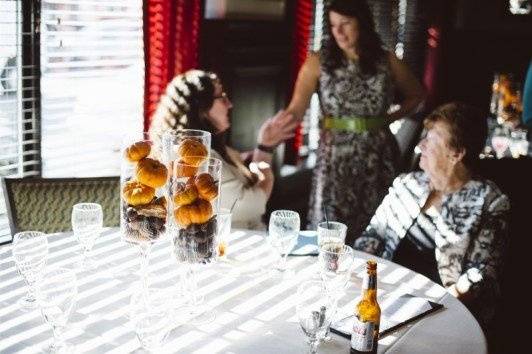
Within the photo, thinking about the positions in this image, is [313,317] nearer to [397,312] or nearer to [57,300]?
[397,312]

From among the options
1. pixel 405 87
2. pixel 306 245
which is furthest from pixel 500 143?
pixel 306 245

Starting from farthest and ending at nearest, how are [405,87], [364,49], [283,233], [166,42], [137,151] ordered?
[405,87] < [166,42] < [364,49] < [283,233] < [137,151]

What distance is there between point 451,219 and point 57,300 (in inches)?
54.9

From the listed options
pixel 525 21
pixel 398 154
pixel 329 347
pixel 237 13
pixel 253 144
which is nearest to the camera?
pixel 329 347

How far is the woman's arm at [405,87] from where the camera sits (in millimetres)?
3303

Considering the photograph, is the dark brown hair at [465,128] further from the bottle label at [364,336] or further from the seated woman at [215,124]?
the bottle label at [364,336]

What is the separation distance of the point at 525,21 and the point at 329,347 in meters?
5.94

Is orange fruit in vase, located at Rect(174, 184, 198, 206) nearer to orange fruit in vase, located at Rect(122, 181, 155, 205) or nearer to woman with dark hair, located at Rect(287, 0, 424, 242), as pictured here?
orange fruit in vase, located at Rect(122, 181, 155, 205)

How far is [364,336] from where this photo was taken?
1441 mm

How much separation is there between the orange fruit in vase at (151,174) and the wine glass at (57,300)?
11.4 inches

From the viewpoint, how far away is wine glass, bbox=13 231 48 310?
1.61 metres

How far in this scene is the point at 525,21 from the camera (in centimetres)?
657

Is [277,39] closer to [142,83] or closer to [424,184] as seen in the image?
[142,83]

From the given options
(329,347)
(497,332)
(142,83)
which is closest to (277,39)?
(142,83)
